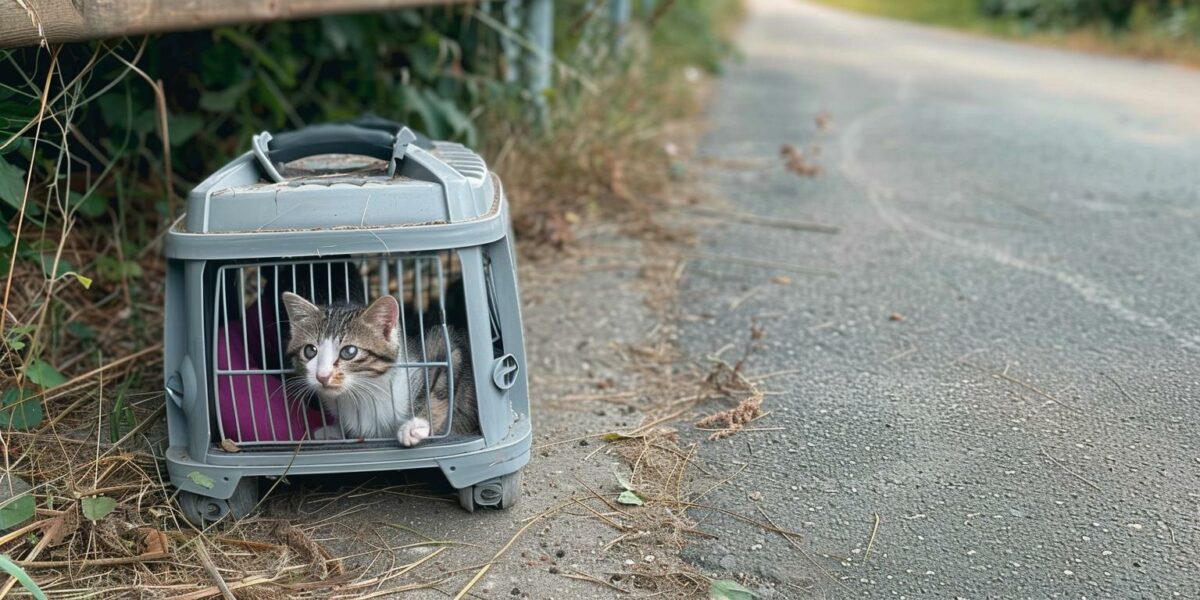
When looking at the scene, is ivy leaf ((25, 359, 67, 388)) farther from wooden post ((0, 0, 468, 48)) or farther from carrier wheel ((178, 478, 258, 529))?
wooden post ((0, 0, 468, 48))

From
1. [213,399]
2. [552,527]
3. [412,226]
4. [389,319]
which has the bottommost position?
[552,527]

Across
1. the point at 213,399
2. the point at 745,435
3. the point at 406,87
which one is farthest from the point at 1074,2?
the point at 213,399

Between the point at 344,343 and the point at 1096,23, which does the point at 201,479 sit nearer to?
the point at 344,343

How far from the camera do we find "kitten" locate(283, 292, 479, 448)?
2297 millimetres

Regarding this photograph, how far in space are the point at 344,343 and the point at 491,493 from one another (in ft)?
1.58

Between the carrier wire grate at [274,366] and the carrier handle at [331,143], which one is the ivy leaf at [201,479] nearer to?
the carrier wire grate at [274,366]

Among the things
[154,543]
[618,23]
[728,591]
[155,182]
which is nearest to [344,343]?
[154,543]

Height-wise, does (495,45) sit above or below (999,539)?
above

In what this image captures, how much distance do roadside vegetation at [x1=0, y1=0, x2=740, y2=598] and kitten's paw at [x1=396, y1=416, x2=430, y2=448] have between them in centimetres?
29

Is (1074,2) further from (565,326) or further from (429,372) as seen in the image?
(429,372)

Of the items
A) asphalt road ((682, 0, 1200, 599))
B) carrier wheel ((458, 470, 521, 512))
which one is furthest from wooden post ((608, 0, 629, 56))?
carrier wheel ((458, 470, 521, 512))

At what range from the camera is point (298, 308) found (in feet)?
7.66

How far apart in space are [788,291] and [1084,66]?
25.9ft

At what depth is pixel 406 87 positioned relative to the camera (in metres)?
4.09
